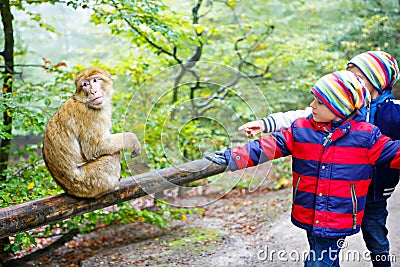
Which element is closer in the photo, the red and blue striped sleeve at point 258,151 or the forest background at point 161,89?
the red and blue striped sleeve at point 258,151

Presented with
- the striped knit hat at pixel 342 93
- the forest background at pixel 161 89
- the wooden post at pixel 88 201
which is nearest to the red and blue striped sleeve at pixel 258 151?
the striped knit hat at pixel 342 93

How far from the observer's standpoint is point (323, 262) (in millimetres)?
2246

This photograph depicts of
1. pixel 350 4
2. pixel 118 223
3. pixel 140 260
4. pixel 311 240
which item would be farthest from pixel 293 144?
pixel 350 4

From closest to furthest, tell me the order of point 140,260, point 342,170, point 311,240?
point 342,170, point 311,240, point 140,260

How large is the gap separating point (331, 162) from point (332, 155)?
4 cm

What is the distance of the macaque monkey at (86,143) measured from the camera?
2.68 m

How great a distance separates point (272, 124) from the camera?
2.40 m

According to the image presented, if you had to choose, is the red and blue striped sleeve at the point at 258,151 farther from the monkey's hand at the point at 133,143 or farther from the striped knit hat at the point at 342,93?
the monkey's hand at the point at 133,143

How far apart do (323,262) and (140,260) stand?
2.34 metres

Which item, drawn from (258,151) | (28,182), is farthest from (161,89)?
(28,182)

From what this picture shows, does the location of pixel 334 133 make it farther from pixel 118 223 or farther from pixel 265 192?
pixel 265 192

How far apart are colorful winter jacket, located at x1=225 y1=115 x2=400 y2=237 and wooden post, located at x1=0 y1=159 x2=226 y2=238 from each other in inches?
26.0

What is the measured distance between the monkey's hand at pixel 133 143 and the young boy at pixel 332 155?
809mm

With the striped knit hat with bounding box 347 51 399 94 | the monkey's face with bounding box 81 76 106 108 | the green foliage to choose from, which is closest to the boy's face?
the striped knit hat with bounding box 347 51 399 94
